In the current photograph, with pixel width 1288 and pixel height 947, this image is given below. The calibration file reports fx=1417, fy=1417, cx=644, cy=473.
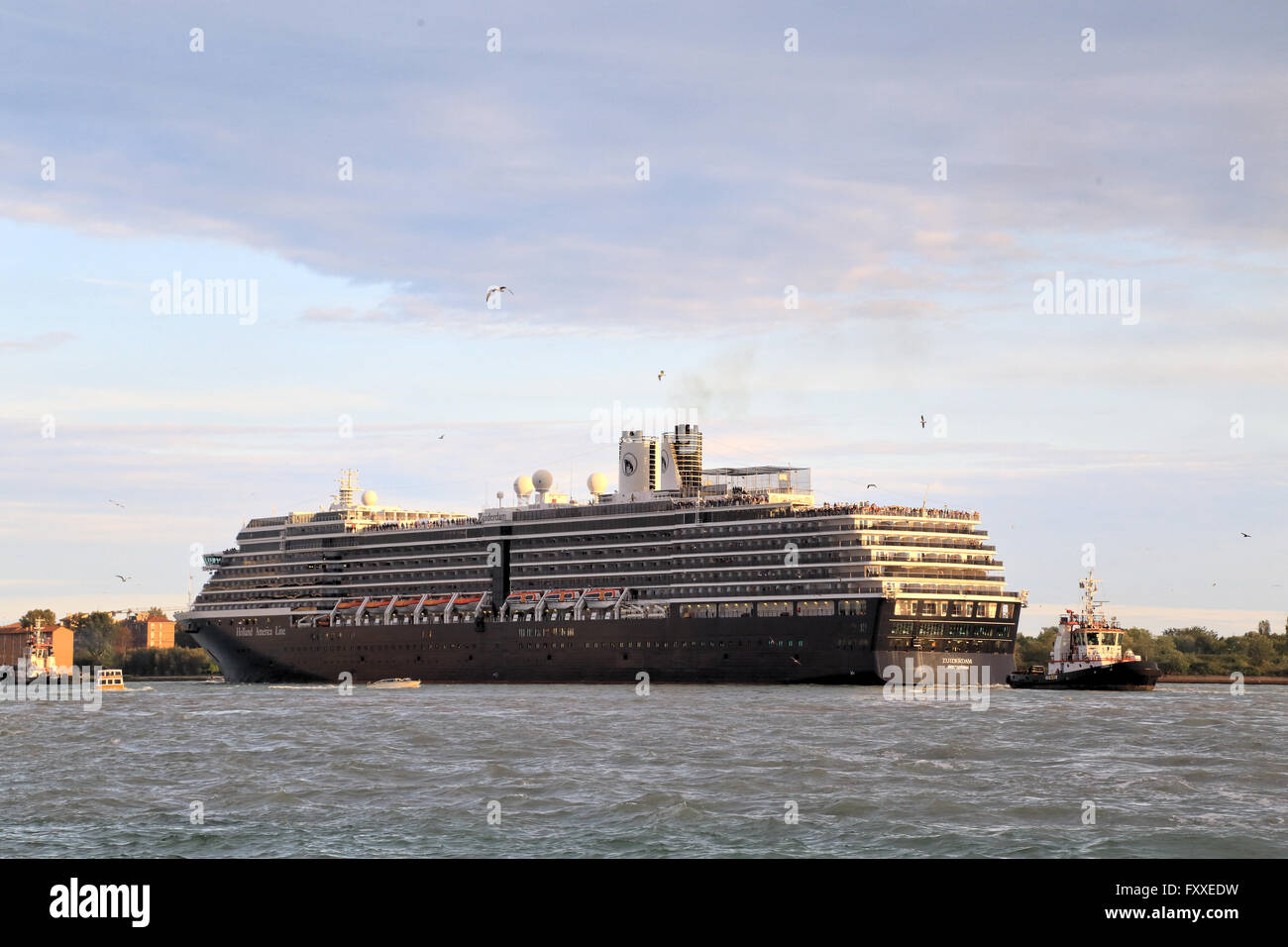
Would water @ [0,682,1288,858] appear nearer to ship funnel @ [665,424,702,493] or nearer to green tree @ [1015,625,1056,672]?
ship funnel @ [665,424,702,493]

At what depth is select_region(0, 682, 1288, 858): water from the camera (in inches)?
1193

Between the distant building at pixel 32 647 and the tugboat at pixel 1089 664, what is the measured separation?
10680 cm

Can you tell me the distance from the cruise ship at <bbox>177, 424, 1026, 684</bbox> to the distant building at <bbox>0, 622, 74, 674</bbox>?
1529cm

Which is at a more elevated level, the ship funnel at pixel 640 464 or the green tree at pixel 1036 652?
the ship funnel at pixel 640 464

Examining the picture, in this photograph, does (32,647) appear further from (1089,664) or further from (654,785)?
(654,785)

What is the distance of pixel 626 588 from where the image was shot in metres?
134

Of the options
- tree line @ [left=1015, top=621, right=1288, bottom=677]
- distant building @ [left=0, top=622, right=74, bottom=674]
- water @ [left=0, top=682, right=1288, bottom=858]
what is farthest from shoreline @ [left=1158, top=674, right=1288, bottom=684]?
distant building @ [left=0, top=622, right=74, bottom=674]

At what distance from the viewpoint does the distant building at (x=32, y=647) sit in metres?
160

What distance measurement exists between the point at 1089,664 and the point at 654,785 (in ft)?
289

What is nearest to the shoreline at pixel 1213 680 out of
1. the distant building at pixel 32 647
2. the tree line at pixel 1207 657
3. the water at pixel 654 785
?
the tree line at pixel 1207 657

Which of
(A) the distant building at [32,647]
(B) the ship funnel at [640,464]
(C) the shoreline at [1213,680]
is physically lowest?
(C) the shoreline at [1213,680]

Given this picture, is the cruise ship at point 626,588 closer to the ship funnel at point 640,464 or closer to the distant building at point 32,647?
the ship funnel at point 640,464
